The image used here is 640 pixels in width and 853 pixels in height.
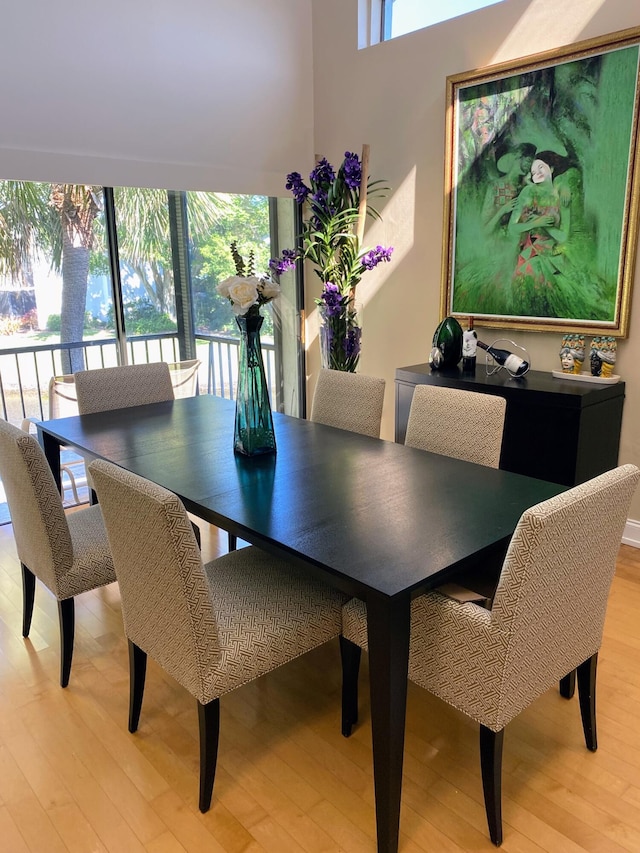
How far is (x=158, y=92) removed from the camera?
12.4 feet

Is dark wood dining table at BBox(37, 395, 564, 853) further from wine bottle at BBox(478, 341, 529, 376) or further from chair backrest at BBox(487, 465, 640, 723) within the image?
wine bottle at BBox(478, 341, 529, 376)

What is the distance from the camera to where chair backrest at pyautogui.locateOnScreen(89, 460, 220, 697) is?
1505 millimetres

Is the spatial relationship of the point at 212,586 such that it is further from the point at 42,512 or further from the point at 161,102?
the point at 161,102

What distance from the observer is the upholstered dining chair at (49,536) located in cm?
→ 202

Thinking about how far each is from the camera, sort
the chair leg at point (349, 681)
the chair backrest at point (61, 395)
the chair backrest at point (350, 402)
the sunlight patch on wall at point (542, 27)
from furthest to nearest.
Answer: the chair backrest at point (61, 395) → the sunlight patch on wall at point (542, 27) → the chair backrest at point (350, 402) → the chair leg at point (349, 681)

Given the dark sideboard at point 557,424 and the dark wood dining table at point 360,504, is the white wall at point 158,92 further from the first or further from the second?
the dark sideboard at point 557,424

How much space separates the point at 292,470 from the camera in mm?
2180

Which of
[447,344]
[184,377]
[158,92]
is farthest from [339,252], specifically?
[158,92]

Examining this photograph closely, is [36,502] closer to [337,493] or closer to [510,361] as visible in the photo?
[337,493]

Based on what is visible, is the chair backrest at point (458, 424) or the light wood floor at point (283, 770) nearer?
the light wood floor at point (283, 770)

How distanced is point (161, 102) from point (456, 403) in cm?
273

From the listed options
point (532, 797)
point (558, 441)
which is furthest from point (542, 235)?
point (532, 797)

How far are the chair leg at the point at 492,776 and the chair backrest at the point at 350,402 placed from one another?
1399mm

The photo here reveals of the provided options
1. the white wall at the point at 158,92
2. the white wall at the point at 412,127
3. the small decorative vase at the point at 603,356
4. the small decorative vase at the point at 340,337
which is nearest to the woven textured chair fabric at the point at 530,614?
the small decorative vase at the point at 603,356
